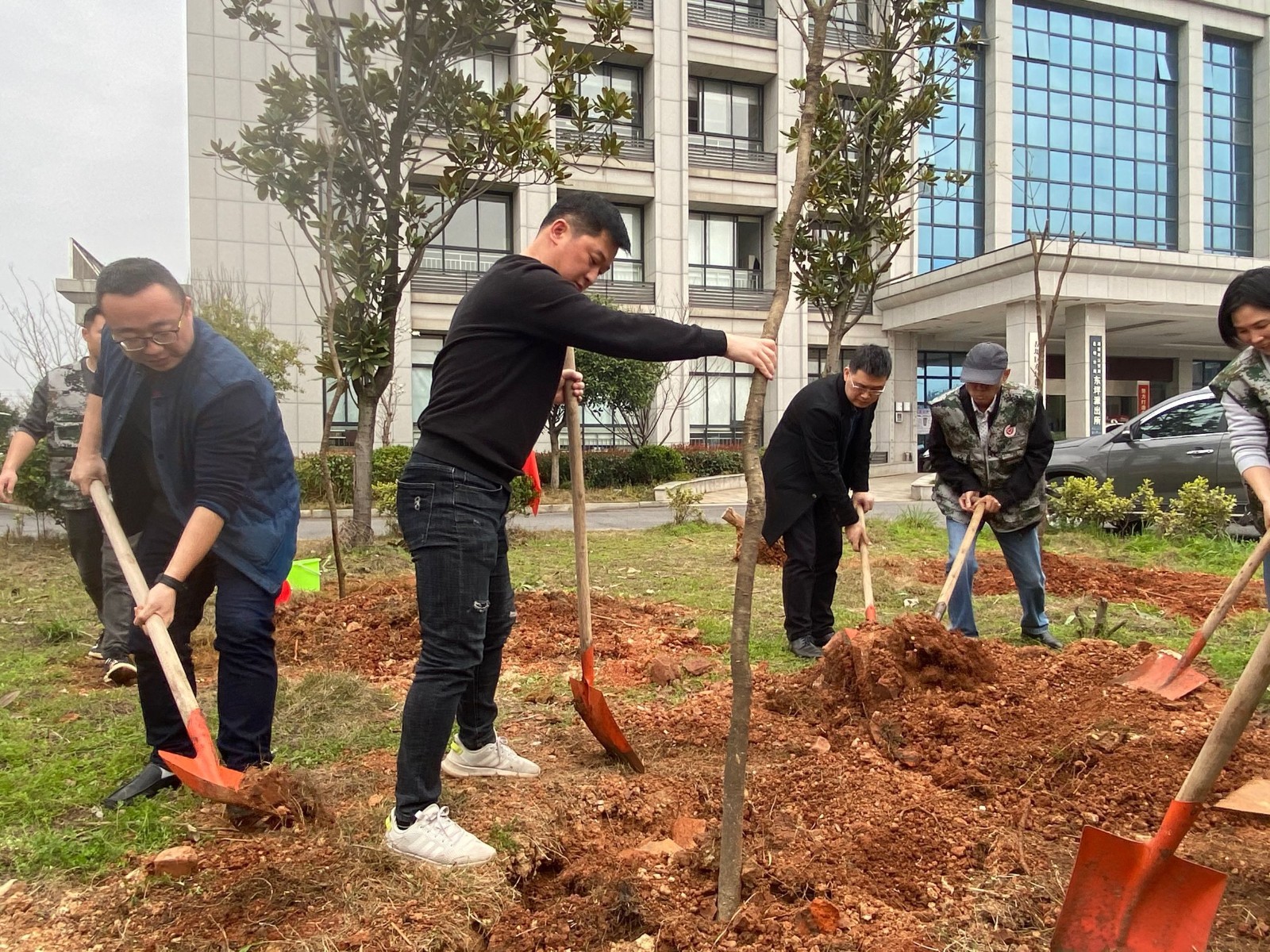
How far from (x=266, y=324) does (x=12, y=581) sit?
12251mm

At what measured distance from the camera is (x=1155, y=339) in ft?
78.6

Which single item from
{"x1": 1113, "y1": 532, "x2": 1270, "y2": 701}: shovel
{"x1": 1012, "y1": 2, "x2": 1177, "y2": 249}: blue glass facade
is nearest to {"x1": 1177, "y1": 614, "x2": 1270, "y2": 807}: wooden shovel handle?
{"x1": 1113, "y1": 532, "x2": 1270, "y2": 701}: shovel

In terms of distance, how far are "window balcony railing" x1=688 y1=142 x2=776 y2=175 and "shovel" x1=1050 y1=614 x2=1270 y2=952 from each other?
2152 centimetres

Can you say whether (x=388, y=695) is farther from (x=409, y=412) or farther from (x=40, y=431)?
(x=409, y=412)

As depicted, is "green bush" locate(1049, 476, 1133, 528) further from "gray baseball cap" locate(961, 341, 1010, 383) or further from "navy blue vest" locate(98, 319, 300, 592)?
"navy blue vest" locate(98, 319, 300, 592)

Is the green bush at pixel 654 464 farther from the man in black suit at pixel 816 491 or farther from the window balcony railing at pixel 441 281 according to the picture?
the man in black suit at pixel 816 491

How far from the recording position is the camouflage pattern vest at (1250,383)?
294 cm

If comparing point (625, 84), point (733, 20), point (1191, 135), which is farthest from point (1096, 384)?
point (1191, 135)

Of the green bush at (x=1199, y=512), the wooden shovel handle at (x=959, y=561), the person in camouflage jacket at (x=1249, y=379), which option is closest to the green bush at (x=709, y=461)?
the green bush at (x=1199, y=512)

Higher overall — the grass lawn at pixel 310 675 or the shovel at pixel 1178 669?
the shovel at pixel 1178 669

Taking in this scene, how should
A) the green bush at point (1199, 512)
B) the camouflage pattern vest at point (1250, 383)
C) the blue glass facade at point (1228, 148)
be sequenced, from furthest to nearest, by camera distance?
the blue glass facade at point (1228, 148) → the green bush at point (1199, 512) → the camouflage pattern vest at point (1250, 383)

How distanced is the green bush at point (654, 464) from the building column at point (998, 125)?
509 inches

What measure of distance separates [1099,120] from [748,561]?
30947 millimetres

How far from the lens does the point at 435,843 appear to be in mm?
2201
